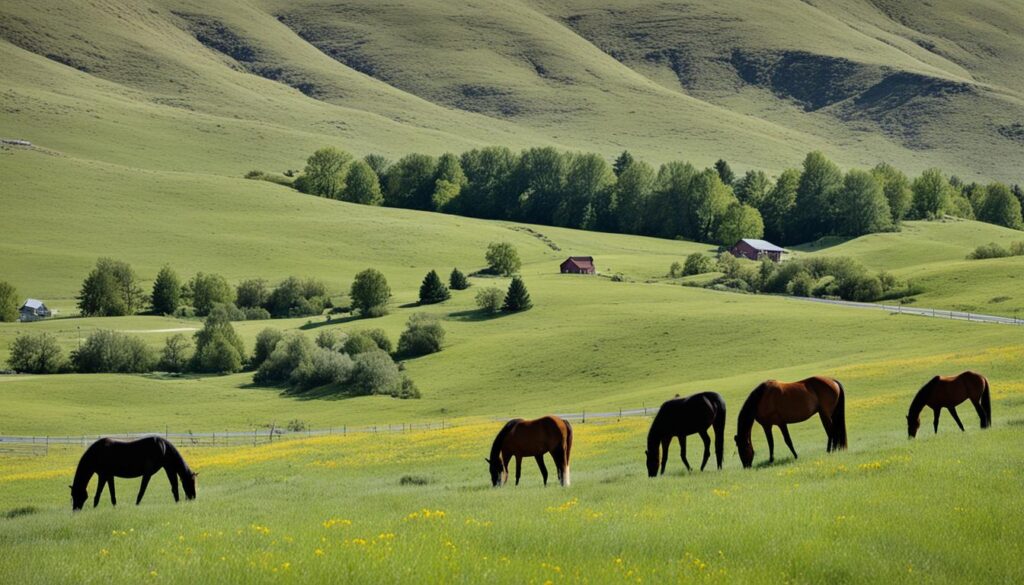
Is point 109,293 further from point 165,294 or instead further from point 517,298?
point 517,298

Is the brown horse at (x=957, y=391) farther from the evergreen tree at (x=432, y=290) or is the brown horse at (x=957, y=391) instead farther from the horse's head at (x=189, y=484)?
the evergreen tree at (x=432, y=290)

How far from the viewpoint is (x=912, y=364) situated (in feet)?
180

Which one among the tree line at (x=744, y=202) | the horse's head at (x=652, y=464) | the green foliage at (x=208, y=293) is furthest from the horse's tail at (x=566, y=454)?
the tree line at (x=744, y=202)

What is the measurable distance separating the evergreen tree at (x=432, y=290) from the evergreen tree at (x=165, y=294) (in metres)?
29.7

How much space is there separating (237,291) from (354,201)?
75.7 metres

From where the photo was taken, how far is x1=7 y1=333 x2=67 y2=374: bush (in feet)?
295

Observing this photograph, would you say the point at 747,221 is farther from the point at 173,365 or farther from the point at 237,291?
the point at 173,365

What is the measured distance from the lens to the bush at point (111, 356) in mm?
91812

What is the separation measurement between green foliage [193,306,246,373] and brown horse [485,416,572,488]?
72.2 meters

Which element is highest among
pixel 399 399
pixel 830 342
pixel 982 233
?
pixel 982 233

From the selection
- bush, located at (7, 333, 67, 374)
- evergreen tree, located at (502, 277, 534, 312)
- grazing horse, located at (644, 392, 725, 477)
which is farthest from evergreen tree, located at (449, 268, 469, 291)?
grazing horse, located at (644, 392, 725, 477)

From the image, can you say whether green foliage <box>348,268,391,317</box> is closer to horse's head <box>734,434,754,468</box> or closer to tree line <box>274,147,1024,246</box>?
tree line <box>274,147,1024,246</box>

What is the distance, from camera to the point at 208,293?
121875 millimetres

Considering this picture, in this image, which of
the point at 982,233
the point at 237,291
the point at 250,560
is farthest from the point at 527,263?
the point at 250,560
